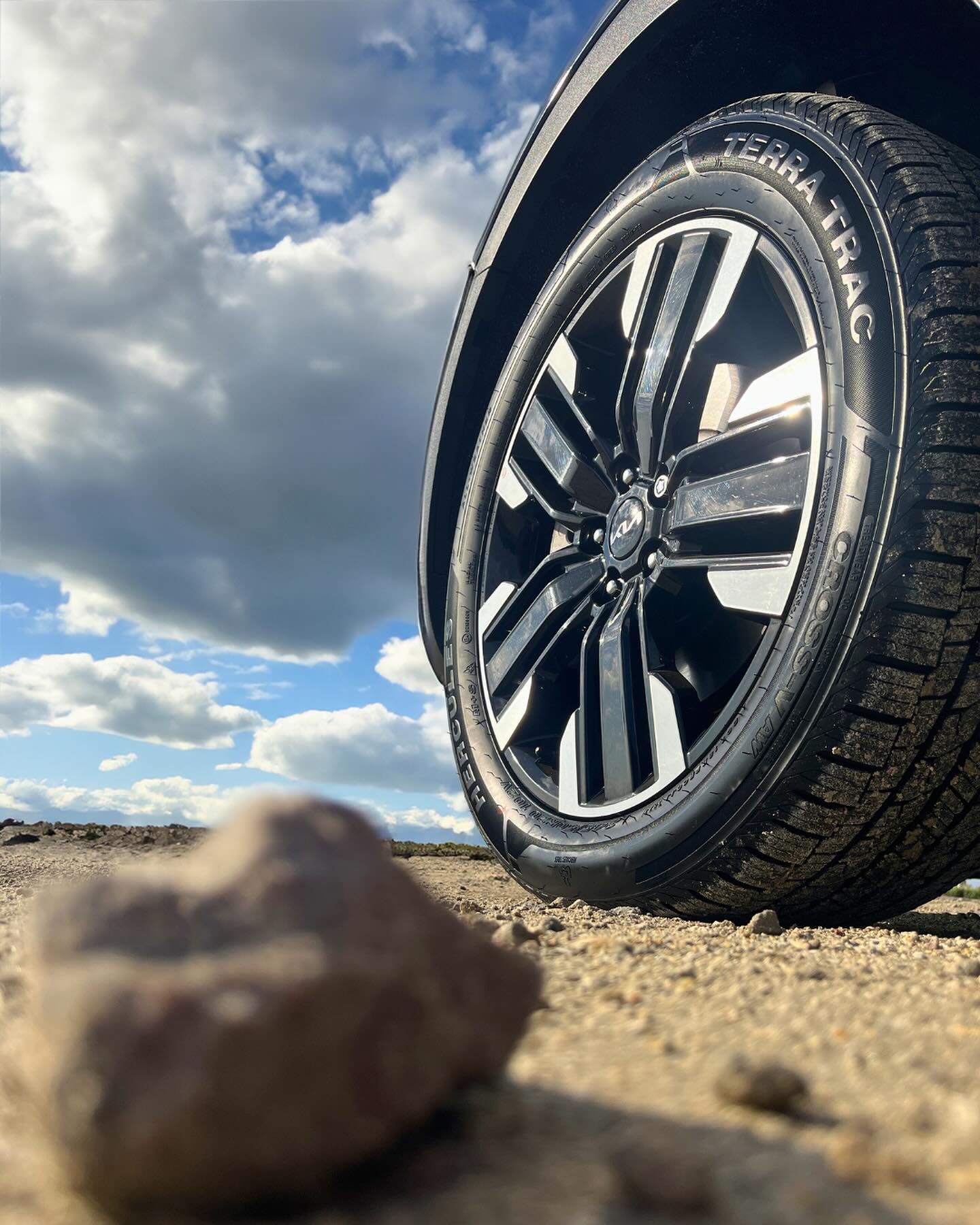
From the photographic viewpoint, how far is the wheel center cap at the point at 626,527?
3072 mm

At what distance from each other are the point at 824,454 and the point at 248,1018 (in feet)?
6.38

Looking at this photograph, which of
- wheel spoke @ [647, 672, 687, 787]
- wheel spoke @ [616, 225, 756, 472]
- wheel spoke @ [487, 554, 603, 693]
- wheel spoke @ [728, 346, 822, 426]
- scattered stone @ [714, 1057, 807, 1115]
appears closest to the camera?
scattered stone @ [714, 1057, 807, 1115]

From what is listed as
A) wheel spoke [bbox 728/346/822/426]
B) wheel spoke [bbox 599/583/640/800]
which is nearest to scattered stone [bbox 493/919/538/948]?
wheel spoke [bbox 599/583/640/800]

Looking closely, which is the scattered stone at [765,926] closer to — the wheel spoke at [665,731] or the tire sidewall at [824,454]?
the tire sidewall at [824,454]

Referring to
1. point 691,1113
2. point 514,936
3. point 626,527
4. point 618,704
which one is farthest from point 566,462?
point 691,1113

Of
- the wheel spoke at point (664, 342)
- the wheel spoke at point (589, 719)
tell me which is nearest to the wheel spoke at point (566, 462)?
the wheel spoke at point (664, 342)

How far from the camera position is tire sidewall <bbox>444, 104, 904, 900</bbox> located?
2.24 metres

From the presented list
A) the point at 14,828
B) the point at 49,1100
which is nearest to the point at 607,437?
the point at 49,1100

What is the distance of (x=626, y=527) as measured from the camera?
312 cm

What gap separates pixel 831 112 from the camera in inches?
103

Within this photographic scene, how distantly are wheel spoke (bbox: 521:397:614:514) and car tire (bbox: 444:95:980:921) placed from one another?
1cm

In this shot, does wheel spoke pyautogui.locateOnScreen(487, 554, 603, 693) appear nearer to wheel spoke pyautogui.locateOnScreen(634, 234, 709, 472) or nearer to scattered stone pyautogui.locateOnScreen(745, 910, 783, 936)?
wheel spoke pyautogui.locateOnScreen(634, 234, 709, 472)

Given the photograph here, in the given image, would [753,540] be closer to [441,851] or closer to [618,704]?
[618,704]

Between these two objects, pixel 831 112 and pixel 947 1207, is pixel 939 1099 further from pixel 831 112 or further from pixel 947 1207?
pixel 831 112
